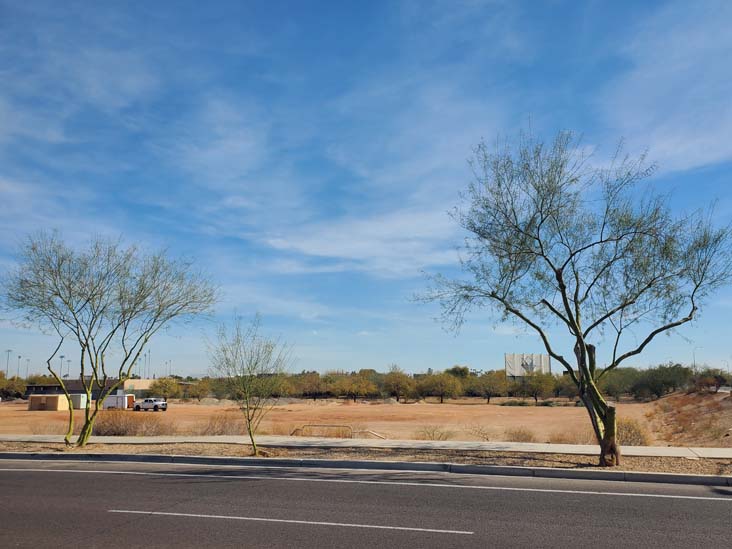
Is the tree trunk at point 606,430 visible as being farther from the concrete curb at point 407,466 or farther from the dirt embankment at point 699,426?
the dirt embankment at point 699,426

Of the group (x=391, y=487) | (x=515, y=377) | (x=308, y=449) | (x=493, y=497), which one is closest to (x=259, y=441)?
(x=308, y=449)

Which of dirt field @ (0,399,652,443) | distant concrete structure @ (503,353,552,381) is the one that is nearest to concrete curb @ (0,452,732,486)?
dirt field @ (0,399,652,443)

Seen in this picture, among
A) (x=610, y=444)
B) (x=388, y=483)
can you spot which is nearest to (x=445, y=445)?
(x=610, y=444)

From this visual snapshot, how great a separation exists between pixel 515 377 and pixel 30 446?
8610 cm

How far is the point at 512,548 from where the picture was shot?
793 centimetres

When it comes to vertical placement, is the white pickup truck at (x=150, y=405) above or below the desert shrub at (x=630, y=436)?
below

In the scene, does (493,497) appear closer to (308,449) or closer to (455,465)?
(455,465)

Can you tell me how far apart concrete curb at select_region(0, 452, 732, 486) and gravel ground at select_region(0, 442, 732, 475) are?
2.14ft

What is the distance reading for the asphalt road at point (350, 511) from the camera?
332 inches

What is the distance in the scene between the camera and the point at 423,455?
54.9ft

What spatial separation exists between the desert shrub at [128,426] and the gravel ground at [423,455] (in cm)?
422

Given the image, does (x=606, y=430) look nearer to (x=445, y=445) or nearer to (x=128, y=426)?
(x=445, y=445)

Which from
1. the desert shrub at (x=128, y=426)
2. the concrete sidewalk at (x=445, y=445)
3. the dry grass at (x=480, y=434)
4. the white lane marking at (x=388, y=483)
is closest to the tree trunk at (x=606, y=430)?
the concrete sidewalk at (x=445, y=445)

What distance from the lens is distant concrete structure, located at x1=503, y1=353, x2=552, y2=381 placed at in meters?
94.8
